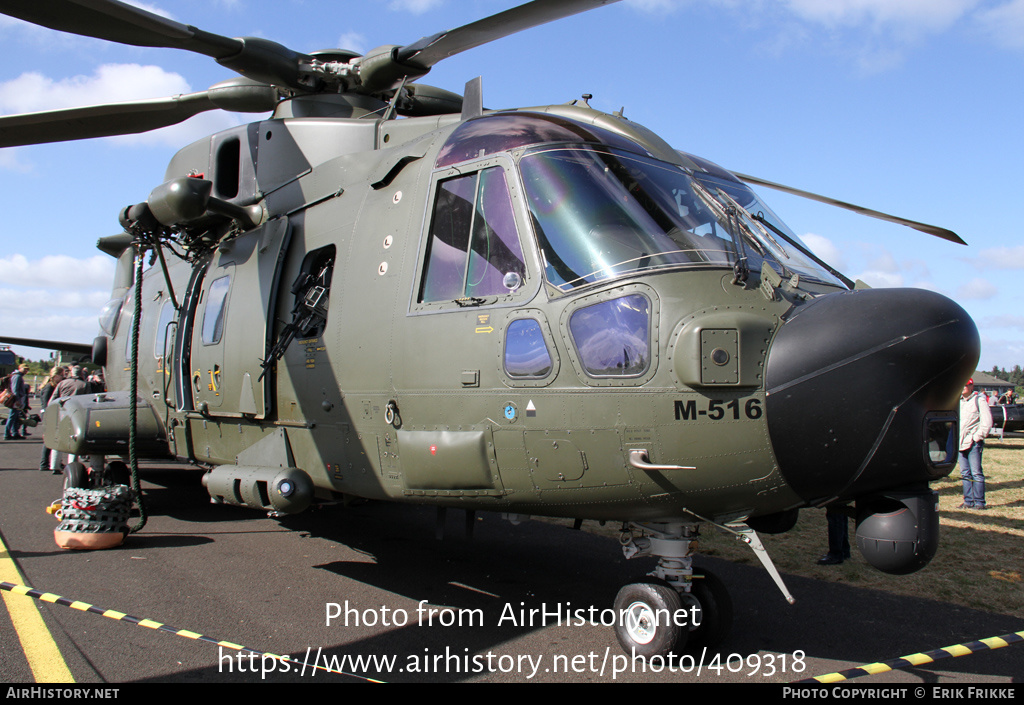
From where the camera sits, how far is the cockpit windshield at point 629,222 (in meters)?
3.69

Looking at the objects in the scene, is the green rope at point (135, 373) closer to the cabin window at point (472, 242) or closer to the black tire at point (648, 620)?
the cabin window at point (472, 242)

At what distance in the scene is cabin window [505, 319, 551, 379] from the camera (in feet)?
12.2

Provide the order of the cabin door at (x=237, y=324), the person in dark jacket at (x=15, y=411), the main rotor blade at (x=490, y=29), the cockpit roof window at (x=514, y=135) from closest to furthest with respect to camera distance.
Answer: the cockpit roof window at (x=514, y=135) → the main rotor blade at (x=490, y=29) → the cabin door at (x=237, y=324) → the person in dark jacket at (x=15, y=411)

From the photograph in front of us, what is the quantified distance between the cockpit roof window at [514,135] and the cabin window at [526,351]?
1.14 meters

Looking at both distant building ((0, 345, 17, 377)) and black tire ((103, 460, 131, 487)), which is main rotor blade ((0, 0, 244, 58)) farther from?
distant building ((0, 345, 17, 377))

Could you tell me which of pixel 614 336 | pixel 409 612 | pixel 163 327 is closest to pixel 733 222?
pixel 614 336

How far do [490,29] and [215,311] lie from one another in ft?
10.9

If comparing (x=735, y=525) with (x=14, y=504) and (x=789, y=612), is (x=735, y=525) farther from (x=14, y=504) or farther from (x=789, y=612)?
(x=14, y=504)

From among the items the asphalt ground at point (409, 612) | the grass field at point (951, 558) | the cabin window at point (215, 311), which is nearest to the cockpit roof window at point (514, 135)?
the cabin window at point (215, 311)

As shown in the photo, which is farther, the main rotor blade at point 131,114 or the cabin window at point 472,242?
the main rotor blade at point 131,114

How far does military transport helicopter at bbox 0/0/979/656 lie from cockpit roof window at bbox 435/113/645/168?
0.02 meters

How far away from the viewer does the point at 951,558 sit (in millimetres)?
6738

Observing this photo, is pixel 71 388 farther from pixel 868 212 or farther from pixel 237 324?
pixel 868 212
